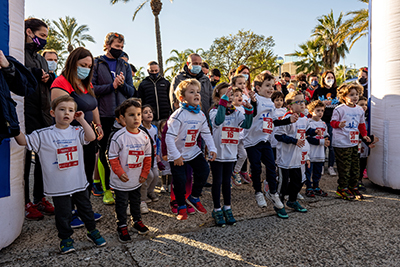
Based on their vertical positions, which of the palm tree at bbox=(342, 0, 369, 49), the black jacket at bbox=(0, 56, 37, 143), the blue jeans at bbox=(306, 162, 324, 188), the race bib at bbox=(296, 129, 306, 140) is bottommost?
the blue jeans at bbox=(306, 162, 324, 188)

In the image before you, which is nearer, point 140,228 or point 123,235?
point 123,235

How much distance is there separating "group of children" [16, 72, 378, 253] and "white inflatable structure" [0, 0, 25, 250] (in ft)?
1.29

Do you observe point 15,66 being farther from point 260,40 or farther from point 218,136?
point 260,40

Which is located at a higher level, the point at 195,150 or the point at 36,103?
the point at 36,103

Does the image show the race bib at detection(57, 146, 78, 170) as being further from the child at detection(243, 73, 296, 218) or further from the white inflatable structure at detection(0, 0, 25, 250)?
the child at detection(243, 73, 296, 218)

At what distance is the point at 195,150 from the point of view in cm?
368

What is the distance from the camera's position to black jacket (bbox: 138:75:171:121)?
5207 mm

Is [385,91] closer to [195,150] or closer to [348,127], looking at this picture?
[348,127]

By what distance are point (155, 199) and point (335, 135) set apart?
3.06m

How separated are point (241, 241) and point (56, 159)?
78.3 inches

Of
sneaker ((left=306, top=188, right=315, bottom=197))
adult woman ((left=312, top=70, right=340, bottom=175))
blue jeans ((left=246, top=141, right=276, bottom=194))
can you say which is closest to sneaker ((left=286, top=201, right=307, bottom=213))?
blue jeans ((left=246, top=141, right=276, bottom=194))

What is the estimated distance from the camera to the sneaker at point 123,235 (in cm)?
289

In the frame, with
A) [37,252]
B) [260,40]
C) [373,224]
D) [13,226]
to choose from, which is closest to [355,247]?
[373,224]

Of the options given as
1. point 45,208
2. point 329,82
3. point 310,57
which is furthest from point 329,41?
point 45,208
